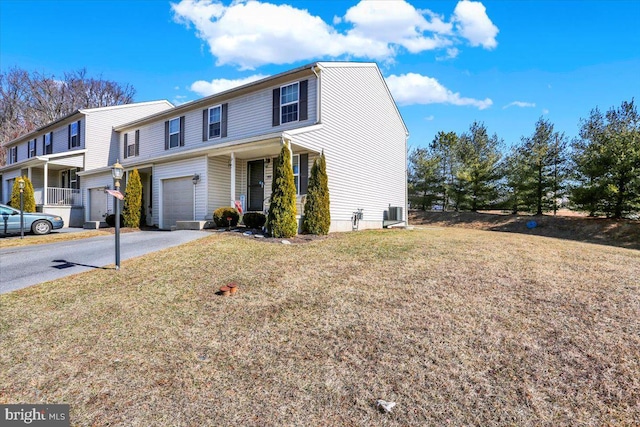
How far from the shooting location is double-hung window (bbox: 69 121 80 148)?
19.7m

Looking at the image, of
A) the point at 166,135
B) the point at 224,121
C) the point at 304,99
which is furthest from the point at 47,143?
the point at 304,99

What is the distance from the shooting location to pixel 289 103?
12.4m

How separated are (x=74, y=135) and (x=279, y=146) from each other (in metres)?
16.8

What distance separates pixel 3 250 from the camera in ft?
29.5

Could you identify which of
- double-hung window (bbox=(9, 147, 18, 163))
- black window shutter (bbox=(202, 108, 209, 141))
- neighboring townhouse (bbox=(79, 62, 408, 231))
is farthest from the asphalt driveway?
double-hung window (bbox=(9, 147, 18, 163))

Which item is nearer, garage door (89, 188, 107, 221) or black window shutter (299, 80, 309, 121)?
black window shutter (299, 80, 309, 121)

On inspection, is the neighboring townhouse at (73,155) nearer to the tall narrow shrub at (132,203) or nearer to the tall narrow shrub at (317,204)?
the tall narrow shrub at (132,203)

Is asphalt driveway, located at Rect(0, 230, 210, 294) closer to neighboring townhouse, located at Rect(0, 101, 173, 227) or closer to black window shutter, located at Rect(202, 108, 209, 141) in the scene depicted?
black window shutter, located at Rect(202, 108, 209, 141)

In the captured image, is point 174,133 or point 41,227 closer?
point 41,227

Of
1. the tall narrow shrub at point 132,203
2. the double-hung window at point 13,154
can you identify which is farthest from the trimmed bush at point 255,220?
the double-hung window at point 13,154

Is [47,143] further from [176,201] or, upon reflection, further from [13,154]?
[176,201]

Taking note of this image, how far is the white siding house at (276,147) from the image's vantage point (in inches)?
464

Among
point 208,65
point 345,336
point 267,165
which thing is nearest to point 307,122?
point 267,165

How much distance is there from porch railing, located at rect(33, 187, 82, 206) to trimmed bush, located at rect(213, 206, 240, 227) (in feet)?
40.8
